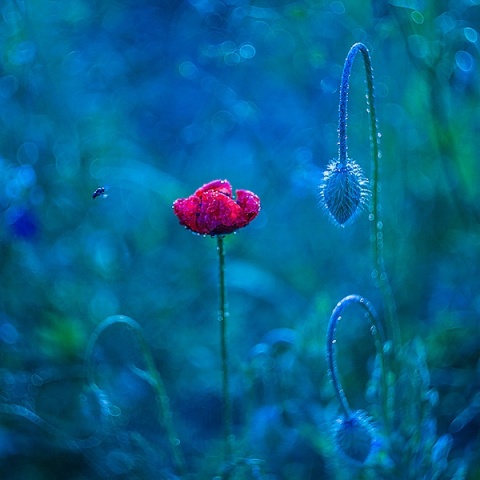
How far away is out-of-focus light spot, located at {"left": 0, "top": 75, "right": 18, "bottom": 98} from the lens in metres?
2.70

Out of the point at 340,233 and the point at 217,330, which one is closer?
the point at 217,330

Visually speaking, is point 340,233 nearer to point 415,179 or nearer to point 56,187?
point 415,179

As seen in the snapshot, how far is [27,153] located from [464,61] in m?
1.56

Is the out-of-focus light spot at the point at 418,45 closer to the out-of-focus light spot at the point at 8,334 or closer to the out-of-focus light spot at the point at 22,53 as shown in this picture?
the out-of-focus light spot at the point at 22,53

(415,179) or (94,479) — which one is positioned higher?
(415,179)

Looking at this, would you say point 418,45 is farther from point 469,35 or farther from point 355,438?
point 355,438

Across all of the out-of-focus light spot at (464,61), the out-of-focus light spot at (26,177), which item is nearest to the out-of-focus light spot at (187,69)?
the out-of-focus light spot at (26,177)

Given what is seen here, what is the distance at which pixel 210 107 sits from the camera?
334 centimetres

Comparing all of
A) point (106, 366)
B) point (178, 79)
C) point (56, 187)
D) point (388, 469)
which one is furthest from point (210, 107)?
point (388, 469)

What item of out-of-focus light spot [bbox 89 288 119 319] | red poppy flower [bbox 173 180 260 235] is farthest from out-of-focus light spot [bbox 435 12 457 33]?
out-of-focus light spot [bbox 89 288 119 319]

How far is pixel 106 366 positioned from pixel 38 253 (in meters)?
0.53

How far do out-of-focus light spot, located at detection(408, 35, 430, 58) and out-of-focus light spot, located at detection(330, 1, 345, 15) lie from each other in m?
0.28

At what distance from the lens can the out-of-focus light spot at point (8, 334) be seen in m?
2.39

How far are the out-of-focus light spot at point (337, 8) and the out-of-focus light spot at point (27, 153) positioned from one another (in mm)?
1170
